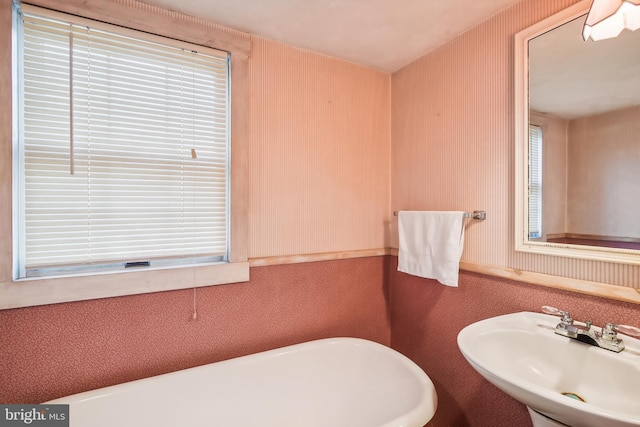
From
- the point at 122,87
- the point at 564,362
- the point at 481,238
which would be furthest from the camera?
the point at 481,238

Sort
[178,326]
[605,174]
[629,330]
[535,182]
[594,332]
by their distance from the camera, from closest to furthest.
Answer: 1. [629,330]
2. [594,332]
3. [605,174]
4. [535,182]
5. [178,326]

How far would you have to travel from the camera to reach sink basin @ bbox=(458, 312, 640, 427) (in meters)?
0.78

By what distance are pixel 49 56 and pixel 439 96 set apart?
76.5 inches

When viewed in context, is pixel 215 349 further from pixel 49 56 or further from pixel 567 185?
pixel 567 185

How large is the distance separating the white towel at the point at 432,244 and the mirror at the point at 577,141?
0.92ft

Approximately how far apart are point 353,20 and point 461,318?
1.69 metres

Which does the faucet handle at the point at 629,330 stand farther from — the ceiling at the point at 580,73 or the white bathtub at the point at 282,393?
the ceiling at the point at 580,73

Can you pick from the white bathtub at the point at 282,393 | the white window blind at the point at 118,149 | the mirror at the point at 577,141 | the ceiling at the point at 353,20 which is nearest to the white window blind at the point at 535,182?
the mirror at the point at 577,141

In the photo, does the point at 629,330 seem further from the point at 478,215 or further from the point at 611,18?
the point at 611,18

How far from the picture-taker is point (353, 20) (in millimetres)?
1500

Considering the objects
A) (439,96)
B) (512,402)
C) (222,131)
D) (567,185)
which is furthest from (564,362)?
(222,131)

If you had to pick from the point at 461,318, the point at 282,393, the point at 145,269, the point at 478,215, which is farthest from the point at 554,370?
the point at 145,269

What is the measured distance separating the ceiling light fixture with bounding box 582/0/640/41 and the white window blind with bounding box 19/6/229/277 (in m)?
1.56

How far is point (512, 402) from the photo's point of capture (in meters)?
1.34
